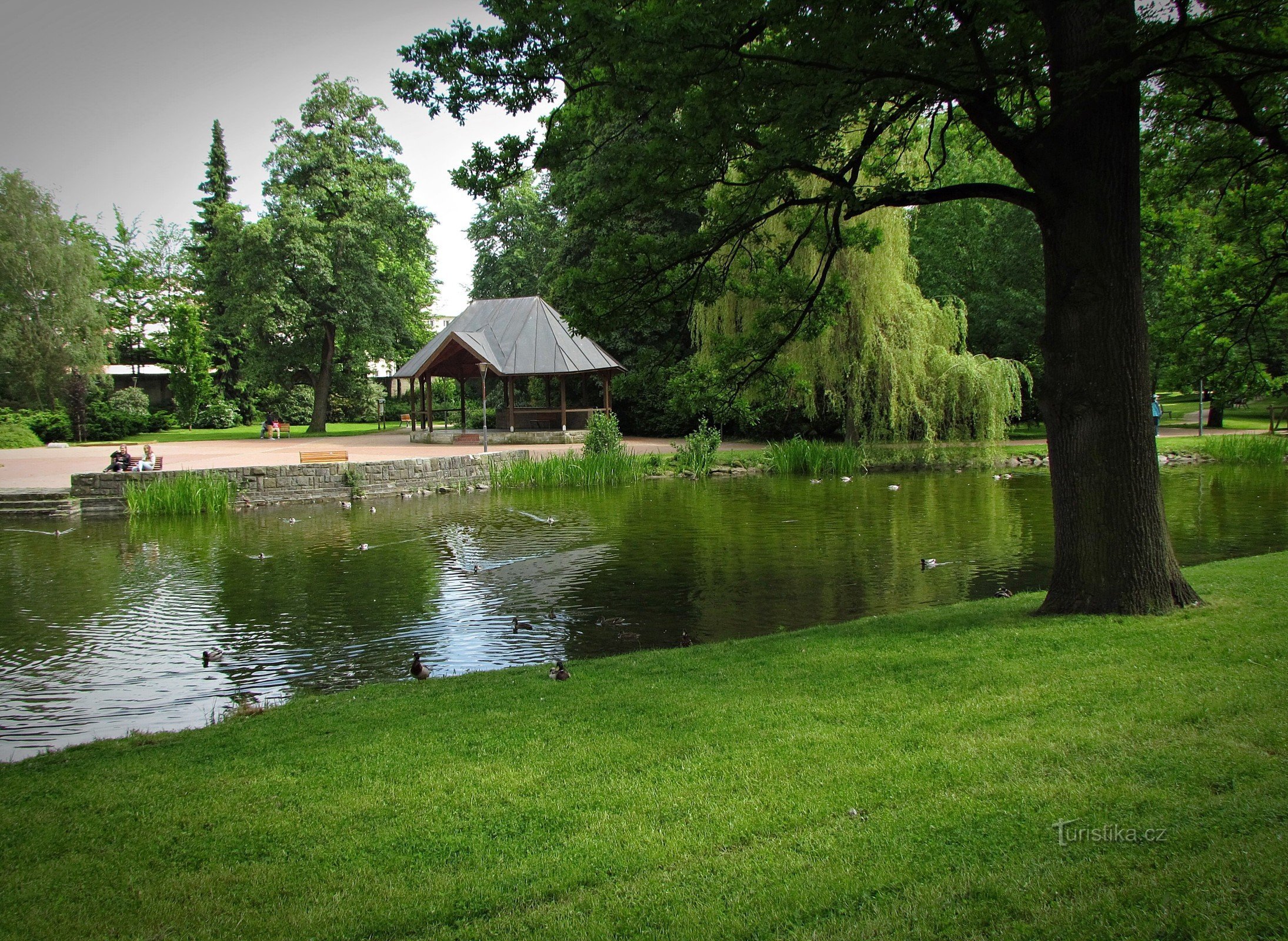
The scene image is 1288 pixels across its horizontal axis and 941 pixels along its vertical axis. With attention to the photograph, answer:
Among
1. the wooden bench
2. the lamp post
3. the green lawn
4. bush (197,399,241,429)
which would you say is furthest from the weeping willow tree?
bush (197,399,241,429)

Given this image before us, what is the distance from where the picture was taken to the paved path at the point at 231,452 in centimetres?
2383

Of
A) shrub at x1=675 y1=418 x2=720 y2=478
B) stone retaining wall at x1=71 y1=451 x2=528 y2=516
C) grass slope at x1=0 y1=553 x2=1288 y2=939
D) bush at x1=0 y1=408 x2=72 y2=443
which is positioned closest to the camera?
grass slope at x1=0 y1=553 x2=1288 y2=939

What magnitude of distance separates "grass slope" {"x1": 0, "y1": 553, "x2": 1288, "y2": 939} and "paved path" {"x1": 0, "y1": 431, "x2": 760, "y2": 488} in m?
19.4

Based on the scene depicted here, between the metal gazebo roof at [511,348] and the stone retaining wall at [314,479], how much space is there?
9454 mm

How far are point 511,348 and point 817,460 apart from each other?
15.3 m

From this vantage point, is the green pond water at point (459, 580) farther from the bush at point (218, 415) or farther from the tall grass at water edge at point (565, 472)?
the bush at point (218, 415)

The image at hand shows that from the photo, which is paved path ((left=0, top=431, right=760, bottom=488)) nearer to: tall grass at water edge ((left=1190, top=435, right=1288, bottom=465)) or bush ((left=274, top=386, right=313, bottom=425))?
bush ((left=274, top=386, right=313, bottom=425))

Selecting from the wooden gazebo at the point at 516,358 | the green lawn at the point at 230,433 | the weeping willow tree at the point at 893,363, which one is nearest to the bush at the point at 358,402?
the green lawn at the point at 230,433

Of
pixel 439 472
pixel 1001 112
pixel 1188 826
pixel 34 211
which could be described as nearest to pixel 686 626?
pixel 1001 112

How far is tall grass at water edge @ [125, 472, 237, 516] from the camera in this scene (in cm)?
1894

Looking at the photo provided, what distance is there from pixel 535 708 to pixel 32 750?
12.3ft

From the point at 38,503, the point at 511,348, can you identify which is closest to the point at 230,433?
the point at 511,348

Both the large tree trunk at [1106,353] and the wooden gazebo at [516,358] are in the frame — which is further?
the wooden gazebo at [516,358]

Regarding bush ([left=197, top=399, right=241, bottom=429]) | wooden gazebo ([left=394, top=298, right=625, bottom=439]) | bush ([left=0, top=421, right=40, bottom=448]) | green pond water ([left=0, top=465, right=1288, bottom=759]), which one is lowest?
green pond water ([left=0, top=465, right=1288, bottom=759])
